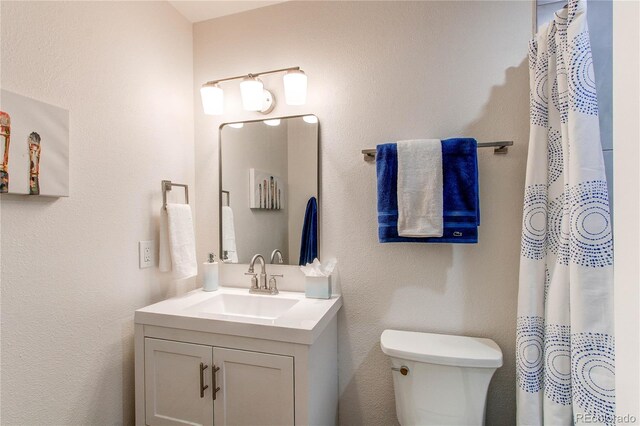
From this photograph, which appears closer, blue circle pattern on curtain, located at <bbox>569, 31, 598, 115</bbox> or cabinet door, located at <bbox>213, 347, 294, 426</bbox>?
blue circle pattern on curtain, located at <bbox>569, 31, 598, 115</bbox>

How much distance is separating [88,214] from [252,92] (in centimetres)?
90

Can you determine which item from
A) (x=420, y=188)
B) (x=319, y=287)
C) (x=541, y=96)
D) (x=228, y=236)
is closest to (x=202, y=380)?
(x=319, y=287)

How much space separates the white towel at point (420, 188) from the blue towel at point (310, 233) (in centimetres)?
44

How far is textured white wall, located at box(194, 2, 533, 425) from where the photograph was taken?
52.9 inches

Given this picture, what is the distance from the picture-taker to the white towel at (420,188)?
4.22 feet

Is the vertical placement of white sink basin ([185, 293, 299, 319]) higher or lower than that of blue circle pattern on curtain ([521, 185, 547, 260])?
lower

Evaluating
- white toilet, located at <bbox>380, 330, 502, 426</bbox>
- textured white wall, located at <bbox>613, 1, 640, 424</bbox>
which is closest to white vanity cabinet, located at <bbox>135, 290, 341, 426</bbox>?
white toilet, located at <bbox>380, 330, 502, 426</bbox>

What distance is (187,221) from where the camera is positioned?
61.3 inches

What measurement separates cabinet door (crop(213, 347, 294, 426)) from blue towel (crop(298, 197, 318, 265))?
56 centimetres

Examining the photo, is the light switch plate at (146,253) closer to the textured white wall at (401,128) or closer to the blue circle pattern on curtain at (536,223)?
the textured white wall at (401,128)

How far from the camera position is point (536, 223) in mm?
1168

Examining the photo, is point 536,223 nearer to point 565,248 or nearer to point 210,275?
point 565,248

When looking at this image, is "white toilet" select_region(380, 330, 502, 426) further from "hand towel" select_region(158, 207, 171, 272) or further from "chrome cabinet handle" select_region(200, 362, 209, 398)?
"hand towel" select_region(158, 207, 171, 272)

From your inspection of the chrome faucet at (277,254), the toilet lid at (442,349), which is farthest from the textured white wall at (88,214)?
the toilet lid at (442,349)
